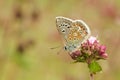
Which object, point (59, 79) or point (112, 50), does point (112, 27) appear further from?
point (59, 79)

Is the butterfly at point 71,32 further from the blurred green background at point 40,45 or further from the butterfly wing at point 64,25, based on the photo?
the blurred green background at point 40,45

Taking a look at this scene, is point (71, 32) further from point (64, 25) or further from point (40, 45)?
point (40, 45)

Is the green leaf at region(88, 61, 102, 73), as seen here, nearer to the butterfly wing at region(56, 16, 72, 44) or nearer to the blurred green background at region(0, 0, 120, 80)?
the butterfly wing at region(56, 16, 72, 44)

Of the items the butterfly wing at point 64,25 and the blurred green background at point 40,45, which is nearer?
the butterfly wing at point 64,25

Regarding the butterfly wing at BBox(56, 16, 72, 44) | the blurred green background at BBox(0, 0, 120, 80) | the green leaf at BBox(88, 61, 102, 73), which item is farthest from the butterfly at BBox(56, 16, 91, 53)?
the blurred green background at BBox(0, 0, 120, 80)

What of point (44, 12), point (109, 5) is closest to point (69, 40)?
point (109, 5)

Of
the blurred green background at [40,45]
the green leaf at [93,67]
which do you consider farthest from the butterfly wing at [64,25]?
the blurred green background at [40,45]

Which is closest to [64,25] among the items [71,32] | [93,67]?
[71,32]
